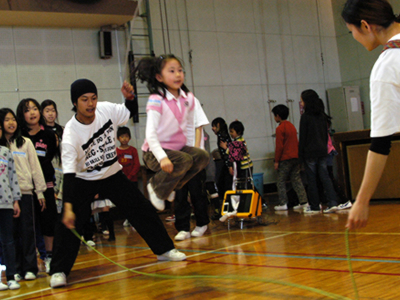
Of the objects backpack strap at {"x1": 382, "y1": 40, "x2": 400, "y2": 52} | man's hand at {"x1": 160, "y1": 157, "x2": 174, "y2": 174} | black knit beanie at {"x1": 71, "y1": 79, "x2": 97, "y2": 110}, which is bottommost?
man's hand at {"x1": 160, "y1": 157, "x2": 174, "y2": 174}

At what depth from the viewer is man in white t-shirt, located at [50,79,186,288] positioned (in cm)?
292

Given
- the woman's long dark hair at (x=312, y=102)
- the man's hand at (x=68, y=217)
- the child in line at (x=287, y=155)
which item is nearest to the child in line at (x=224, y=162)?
the child in line at (x=287, y=155)

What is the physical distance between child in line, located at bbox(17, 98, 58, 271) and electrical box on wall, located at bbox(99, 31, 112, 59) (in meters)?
4.01

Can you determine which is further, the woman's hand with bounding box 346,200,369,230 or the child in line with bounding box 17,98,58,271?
the child in line with bounding box 17,98,58,271

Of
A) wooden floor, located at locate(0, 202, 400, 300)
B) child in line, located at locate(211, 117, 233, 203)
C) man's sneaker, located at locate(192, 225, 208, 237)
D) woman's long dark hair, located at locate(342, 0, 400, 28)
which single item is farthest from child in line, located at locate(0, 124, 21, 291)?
child in line, located at locate(211, 117, 233, 203)

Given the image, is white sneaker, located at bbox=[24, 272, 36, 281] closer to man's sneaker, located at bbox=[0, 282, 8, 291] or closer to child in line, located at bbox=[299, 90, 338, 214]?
man's sneaker, located at bbox=[0, 282, 8, 291]

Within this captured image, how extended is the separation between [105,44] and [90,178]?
16.3 ft

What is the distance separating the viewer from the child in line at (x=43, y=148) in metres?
3.52

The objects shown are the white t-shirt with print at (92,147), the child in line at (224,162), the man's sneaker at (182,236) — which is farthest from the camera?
the child in line at (224,162)

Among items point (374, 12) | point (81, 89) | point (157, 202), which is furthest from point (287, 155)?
point (374, 12)

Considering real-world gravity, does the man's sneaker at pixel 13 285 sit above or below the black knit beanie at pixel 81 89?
below

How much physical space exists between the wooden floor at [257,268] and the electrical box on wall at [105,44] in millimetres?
4025

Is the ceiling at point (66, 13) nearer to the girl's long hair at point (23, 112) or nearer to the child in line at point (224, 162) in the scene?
the child in line at point (224, 162)

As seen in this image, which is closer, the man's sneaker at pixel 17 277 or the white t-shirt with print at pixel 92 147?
the white t-shirt with print at pixel 92 147
